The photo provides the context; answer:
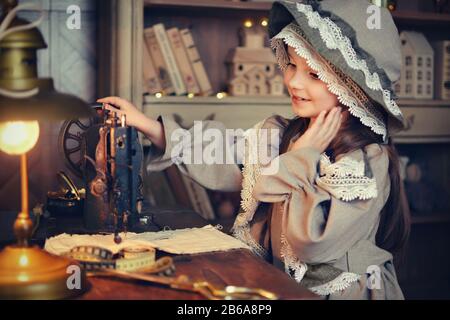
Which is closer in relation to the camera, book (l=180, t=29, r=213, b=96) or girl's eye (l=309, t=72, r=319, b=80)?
girl's eye (l=309, t=72, r=319, b=80)

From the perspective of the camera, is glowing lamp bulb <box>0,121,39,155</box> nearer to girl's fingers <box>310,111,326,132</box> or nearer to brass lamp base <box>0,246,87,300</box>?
brass lamp base <box>0,246,87,300</box>

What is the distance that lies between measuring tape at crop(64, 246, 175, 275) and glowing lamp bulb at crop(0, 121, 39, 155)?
0.82ft

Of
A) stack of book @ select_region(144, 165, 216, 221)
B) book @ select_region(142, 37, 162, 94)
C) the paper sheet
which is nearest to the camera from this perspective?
the paper sheet

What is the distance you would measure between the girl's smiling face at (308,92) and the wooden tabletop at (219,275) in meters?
0.53

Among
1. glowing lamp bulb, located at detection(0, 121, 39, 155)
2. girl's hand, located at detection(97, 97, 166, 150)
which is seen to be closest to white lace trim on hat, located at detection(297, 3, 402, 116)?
girl's hand, located at detection(97, 97, 166, 150)

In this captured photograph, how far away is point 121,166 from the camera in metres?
1.61

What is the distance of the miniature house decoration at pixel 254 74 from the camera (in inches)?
119

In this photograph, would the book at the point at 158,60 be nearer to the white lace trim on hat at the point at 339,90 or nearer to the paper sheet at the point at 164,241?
the white lace trim on hat at the point at 339,90

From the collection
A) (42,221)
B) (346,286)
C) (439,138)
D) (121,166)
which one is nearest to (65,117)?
(121,166)

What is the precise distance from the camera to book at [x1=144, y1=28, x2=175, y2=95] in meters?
2.87

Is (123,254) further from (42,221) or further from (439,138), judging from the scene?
(439,138)

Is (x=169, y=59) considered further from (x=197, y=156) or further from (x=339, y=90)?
(x=339, y=90)

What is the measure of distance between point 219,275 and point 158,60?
65.3 inches

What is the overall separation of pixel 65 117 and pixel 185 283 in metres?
0.36
